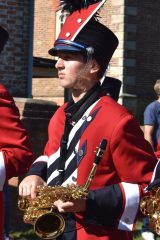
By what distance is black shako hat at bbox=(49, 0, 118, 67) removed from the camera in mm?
3875

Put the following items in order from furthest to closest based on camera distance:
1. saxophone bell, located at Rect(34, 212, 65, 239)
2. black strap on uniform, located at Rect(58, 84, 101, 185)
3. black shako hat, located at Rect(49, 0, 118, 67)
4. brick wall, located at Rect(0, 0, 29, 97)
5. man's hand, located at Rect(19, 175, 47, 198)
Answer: brick wall, located at Rect(0, 0, 29, 97), black shako hat, located at Rect(49, 0, 118, 67), black strap on uniform, located at Rect(58, 84, 101, 185), man's hand, located at Rect(19, 175, 47, 198), saxophone bell, located at Rect(34, 212, 65, 239)

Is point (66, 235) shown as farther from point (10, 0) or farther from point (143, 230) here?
point (10, 0)

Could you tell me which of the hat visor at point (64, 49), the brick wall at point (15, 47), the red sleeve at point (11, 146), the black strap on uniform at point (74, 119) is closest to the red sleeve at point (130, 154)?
the black strap on uniform at point (74, 119)

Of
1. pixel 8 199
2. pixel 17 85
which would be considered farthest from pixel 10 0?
pixel 8 199

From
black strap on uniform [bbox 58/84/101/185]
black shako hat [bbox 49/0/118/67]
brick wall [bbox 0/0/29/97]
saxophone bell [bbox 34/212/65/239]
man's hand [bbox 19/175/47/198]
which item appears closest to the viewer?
saxophone bell [bbox 34/212/65/239]

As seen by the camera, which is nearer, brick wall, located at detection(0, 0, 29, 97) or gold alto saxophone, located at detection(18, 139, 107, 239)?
gold alto saxophone, located at detection(18, 139, 107, 239)

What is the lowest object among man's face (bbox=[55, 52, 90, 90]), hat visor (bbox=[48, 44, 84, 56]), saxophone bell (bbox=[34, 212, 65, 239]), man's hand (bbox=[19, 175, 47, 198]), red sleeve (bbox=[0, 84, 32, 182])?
saxophone bell (bbox=[34, 212, 65, 239])

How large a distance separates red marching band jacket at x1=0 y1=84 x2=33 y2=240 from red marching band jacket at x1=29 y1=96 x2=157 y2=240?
31 centimetres

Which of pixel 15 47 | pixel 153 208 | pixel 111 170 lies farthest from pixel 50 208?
pixel 15 47

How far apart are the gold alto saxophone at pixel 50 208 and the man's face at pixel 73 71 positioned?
557 mm

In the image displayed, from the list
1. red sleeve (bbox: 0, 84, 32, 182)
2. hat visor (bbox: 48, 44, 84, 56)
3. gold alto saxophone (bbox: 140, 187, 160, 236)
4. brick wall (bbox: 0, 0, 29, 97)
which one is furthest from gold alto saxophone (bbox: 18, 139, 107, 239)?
brick wall (bbox: 0, 0, 29, 97)

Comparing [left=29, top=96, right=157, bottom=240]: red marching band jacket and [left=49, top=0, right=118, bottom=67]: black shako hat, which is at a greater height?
[left=49, top=0, right=118, bottom=67]: black shako hat

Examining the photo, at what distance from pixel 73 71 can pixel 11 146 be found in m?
0.58

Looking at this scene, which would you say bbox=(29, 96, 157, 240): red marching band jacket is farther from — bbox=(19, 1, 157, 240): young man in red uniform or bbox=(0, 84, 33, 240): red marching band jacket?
bbox=(0, 84, 33, 240): red marching band jacket
